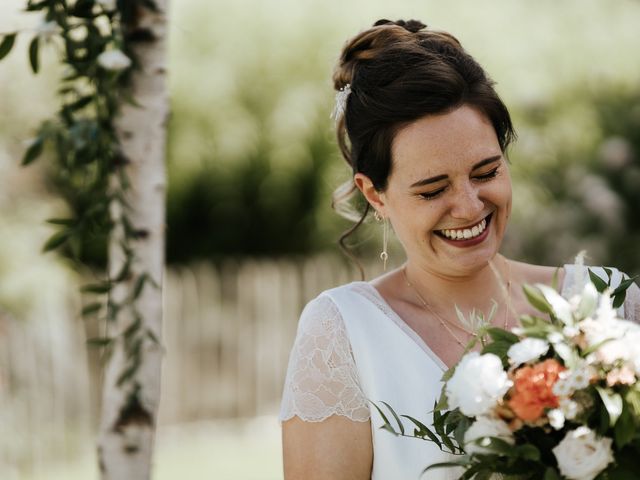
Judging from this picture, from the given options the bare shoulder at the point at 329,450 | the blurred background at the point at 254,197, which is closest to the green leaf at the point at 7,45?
the bare shoulder at the point at 329,450

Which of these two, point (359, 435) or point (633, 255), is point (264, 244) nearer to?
point (633, 255)

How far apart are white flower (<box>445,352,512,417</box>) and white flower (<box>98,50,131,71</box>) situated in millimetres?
1391

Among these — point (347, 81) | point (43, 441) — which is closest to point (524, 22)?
Answer: point (43, 441)

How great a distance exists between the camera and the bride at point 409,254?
2633 mm

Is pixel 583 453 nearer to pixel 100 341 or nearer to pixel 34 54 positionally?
pixel 100 341

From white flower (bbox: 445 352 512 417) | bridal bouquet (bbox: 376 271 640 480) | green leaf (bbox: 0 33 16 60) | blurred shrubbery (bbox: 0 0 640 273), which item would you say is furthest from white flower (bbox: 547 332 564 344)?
blurred shrubbery (bbox: 0 0 640 273)

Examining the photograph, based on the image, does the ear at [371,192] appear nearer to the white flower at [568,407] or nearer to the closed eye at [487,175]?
the closed eye at [487,175]

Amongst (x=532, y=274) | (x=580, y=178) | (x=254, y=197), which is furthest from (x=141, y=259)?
(x=580, y=178)

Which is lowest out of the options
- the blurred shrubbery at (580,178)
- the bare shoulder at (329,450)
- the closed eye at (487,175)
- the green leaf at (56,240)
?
the blurred shrubbery at (580,178)

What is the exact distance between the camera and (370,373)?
9.11ft

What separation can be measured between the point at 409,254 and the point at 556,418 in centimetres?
103

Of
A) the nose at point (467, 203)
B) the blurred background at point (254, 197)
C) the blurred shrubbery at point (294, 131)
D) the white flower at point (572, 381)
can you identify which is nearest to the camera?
the white flower at point (572, 381)

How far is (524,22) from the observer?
9406 millimetres

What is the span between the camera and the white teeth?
2631 mm
